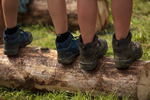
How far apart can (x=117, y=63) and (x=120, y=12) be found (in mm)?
465

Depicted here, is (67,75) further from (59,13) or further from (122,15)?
(122,15)

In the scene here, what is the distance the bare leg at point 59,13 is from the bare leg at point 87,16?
0.71 ft

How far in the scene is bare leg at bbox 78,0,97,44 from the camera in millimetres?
1499

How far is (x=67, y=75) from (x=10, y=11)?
93cm

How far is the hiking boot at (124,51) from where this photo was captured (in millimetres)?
1584

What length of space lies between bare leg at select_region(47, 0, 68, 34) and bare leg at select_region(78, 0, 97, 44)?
0.22 meters

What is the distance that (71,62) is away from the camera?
1.90 meters

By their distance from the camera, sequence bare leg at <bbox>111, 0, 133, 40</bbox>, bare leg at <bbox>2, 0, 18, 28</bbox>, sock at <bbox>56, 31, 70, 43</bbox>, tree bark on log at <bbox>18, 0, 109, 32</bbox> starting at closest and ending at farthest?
bare leg at <bbox>111, 0, 133, 40</bbox> → sock at <bbox>56, 31, 70, 43</bbox> → bare leg at <bbox>2, 0, 18, 28</bbox> → tree bark on log at <bbox>18, 0, 109, 32</bbox>

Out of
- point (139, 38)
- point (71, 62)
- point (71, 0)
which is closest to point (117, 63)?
point (71, 62)

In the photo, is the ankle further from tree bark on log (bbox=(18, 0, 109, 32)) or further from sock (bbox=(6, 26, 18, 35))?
tree bark on log (bbox=(18, 0, 109, 32))

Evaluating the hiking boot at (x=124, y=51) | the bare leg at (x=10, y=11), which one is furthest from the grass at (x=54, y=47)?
the bare leg at (x=10, y=11)

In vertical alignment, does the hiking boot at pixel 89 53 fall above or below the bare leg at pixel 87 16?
below

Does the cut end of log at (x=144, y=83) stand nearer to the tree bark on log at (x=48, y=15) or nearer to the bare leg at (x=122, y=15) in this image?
the bare leg at (x=122, y=15)

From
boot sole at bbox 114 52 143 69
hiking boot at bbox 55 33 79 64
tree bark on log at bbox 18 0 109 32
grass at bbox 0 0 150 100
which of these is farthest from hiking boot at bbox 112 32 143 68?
tree bark on log at bbox 18 0 109 32
